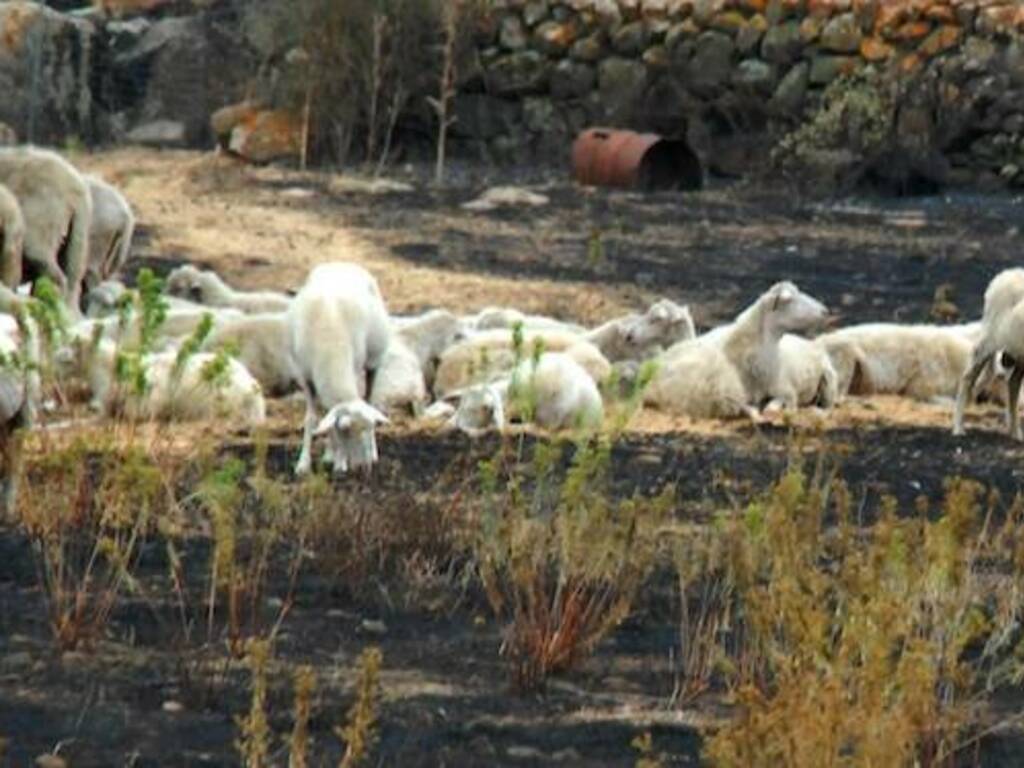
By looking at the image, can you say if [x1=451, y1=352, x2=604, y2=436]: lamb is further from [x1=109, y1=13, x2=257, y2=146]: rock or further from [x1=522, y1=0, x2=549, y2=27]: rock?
[x1=109, y1=13, x2=257, y2=146]: rock

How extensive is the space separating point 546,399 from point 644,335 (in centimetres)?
208

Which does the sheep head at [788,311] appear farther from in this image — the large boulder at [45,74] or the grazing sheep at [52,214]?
the large boulder at [45,74]

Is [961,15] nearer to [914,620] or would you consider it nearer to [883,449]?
[883,449]

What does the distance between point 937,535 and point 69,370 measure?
656 cm

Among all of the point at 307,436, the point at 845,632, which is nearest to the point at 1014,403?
the point at 307,436

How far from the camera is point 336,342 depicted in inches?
565

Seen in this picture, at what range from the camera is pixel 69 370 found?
14797mm

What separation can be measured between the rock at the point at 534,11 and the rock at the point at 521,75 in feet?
0.88

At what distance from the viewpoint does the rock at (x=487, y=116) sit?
29.0m

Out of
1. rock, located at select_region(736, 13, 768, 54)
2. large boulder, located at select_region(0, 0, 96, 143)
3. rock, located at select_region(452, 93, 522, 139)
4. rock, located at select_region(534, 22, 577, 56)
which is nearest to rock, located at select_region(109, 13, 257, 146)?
large boulder, located at select_region(0, 0, 96, 143)

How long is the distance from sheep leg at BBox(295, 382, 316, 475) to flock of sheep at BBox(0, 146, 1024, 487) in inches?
0.6

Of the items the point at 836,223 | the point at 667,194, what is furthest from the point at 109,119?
the point at 836,223

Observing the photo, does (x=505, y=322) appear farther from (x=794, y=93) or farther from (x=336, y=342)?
(x=794, y=93)

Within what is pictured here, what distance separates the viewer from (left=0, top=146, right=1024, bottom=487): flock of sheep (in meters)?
14.3
